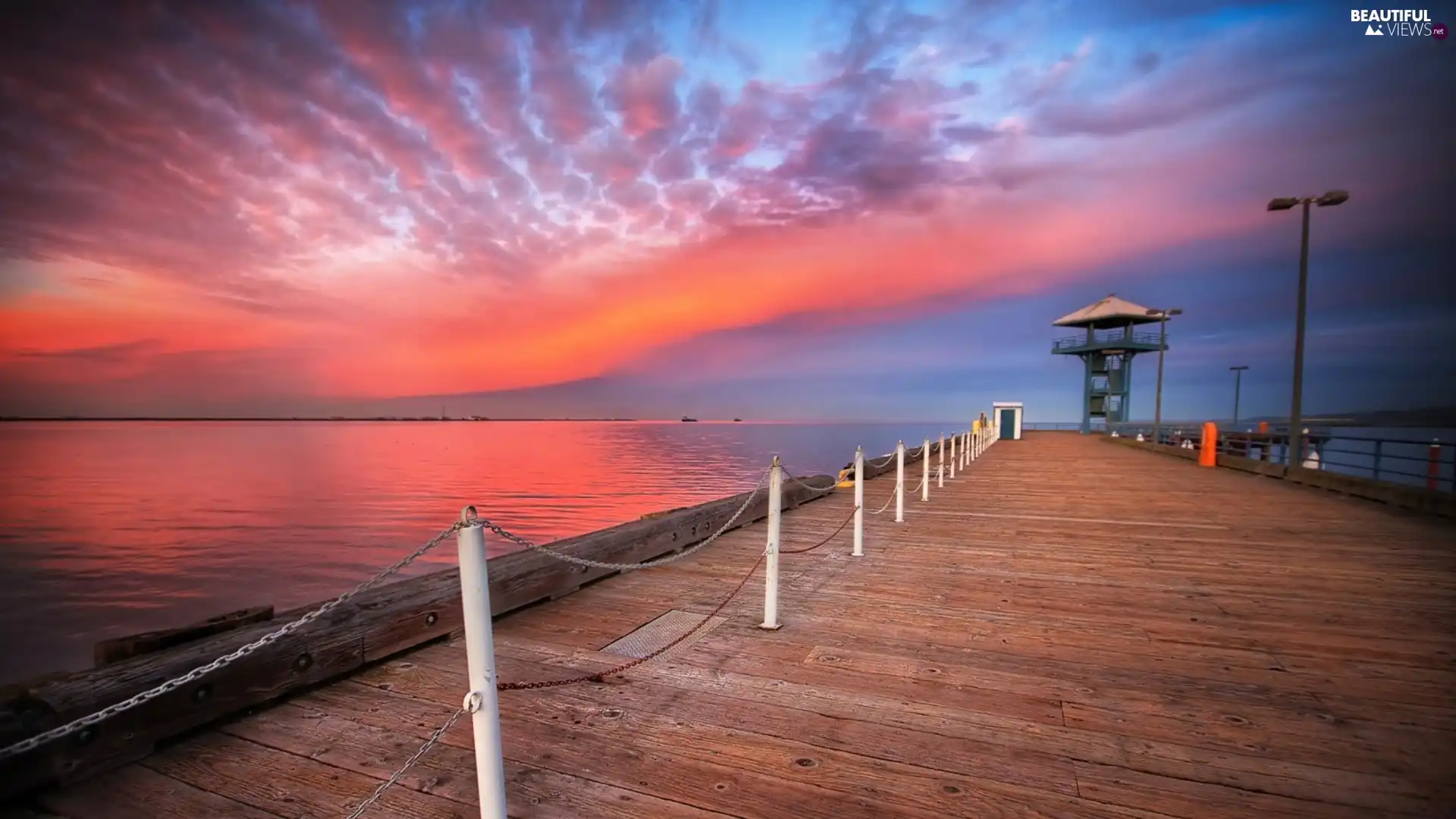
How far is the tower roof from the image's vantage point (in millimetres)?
43250

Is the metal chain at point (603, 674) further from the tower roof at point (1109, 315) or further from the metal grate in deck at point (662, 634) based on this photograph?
the tower roof at point (1109, 315)

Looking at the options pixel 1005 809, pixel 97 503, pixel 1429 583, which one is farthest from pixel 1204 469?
pixel 97 503

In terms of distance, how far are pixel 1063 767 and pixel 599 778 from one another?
6.60ft

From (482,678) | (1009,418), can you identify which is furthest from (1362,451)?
(1009,418)

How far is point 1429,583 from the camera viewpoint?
5855mm

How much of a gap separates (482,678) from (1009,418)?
4465 cm

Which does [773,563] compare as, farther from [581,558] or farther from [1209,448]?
[1209,448]

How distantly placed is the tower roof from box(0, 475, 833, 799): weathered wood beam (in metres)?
48.0

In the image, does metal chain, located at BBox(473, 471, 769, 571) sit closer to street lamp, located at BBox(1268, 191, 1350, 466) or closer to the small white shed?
street lamp, located at BBox(1268, 191, 1350, 466)

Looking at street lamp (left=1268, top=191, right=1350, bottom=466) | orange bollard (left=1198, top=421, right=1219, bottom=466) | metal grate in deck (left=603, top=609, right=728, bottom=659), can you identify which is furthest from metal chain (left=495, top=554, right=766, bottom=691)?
orange bollard (left=1198, top=421, right=1219, bottom=466)

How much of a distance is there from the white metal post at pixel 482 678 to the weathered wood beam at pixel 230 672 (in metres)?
1.48

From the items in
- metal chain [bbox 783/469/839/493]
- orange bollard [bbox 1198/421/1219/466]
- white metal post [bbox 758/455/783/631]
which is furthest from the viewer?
orange bollard [bbox 1198/421/1219/466]

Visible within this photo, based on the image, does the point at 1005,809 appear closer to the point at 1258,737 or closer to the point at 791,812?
the point at 791,812

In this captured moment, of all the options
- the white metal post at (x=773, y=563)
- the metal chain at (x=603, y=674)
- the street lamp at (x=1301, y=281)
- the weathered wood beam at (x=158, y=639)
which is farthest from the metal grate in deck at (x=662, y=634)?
the street lamp at (x=1301, y=281)
